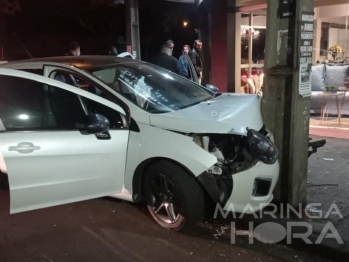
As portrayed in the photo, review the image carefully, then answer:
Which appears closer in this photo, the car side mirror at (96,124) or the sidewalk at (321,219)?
the sidewalk at (321,219)

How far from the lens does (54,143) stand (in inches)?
149

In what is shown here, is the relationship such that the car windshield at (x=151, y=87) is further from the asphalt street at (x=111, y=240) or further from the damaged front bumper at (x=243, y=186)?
the asphalt street at (x=111, y=240)

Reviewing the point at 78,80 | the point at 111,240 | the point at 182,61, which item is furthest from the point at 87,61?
the point at 182,61

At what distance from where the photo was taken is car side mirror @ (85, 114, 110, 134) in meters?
3.78

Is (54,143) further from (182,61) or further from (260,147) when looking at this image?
(182,61)

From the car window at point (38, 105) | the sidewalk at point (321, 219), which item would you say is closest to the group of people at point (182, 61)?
the sidewalk at point (321, 219)

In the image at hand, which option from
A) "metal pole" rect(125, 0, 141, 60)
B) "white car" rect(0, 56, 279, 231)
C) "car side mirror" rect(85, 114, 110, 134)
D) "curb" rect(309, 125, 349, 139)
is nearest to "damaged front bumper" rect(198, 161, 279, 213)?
"white car" rect(0, 56, 279, 231)

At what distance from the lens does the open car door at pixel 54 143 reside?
3.73 meters

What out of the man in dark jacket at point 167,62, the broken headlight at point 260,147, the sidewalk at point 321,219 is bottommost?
the sidewalk at point 321,219

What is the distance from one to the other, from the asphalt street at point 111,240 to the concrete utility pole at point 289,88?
0.81 metres

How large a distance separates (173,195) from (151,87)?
4.08 ft

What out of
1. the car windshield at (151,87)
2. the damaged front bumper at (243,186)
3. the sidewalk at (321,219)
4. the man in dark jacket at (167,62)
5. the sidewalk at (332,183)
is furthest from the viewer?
the man in dark jacket at (167,62)

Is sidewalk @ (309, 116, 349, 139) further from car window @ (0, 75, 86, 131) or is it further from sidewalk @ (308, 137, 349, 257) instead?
car window @ (0, 75, 86, 131)

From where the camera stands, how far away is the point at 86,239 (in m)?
4.01
